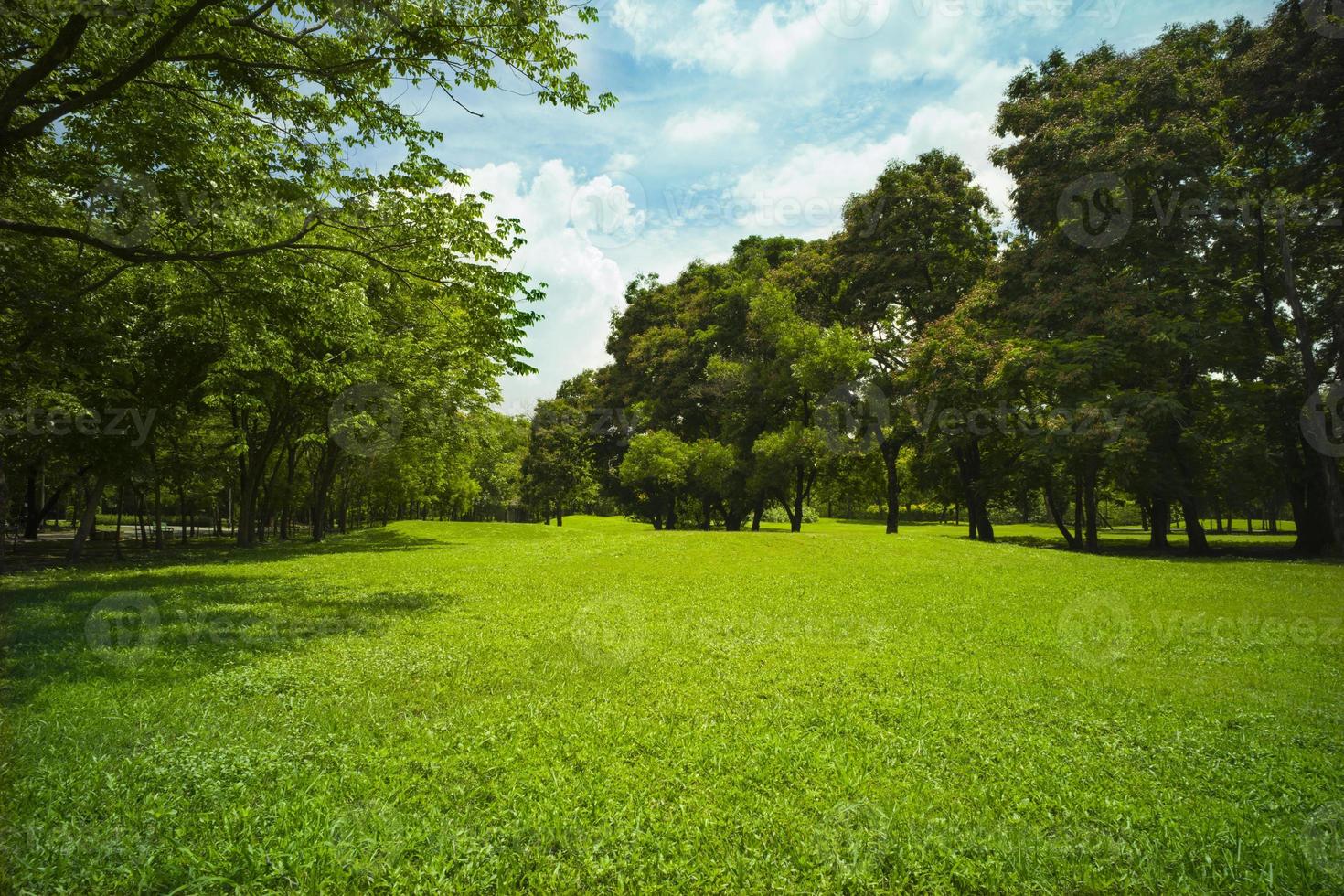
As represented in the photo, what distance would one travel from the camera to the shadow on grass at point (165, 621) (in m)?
7.29

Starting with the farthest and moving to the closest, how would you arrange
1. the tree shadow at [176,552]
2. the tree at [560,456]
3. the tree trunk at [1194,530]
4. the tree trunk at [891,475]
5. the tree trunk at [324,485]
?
1. the tree at [560,456]
2. the tree trunk at [891,475]
3. the tree trunk at [324,485]
4. the tree trunk at [1194,530]
5. the tree shadow at [176,552]

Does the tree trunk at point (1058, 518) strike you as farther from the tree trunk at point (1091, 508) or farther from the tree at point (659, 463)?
the tree at point (659, 463)

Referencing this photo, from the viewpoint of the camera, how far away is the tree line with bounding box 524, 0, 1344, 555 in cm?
2177

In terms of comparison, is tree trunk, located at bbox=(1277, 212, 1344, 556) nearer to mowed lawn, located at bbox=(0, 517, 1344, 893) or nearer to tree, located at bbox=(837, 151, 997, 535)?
tree, located at bbox=(837, 151, 997, 535)

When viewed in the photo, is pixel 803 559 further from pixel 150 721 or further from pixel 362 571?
pixel 150 721

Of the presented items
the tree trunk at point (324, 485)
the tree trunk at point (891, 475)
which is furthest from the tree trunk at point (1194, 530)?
the tree trunk at point (324, 485)

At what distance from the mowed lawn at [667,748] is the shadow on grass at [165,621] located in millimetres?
86

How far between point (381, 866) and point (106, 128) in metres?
12.2

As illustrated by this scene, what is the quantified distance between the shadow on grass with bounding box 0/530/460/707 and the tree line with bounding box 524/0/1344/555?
858 inches

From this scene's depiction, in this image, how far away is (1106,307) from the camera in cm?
2294

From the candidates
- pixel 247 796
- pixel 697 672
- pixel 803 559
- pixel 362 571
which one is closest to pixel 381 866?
pixel 247 796

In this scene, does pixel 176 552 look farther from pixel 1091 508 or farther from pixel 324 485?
pixel 1091 508

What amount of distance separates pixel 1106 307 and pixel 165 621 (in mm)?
28663

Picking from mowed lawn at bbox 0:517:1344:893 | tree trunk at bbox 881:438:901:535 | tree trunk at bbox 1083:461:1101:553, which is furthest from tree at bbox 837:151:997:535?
mowed lawn at bbox 0:517:1344:893
